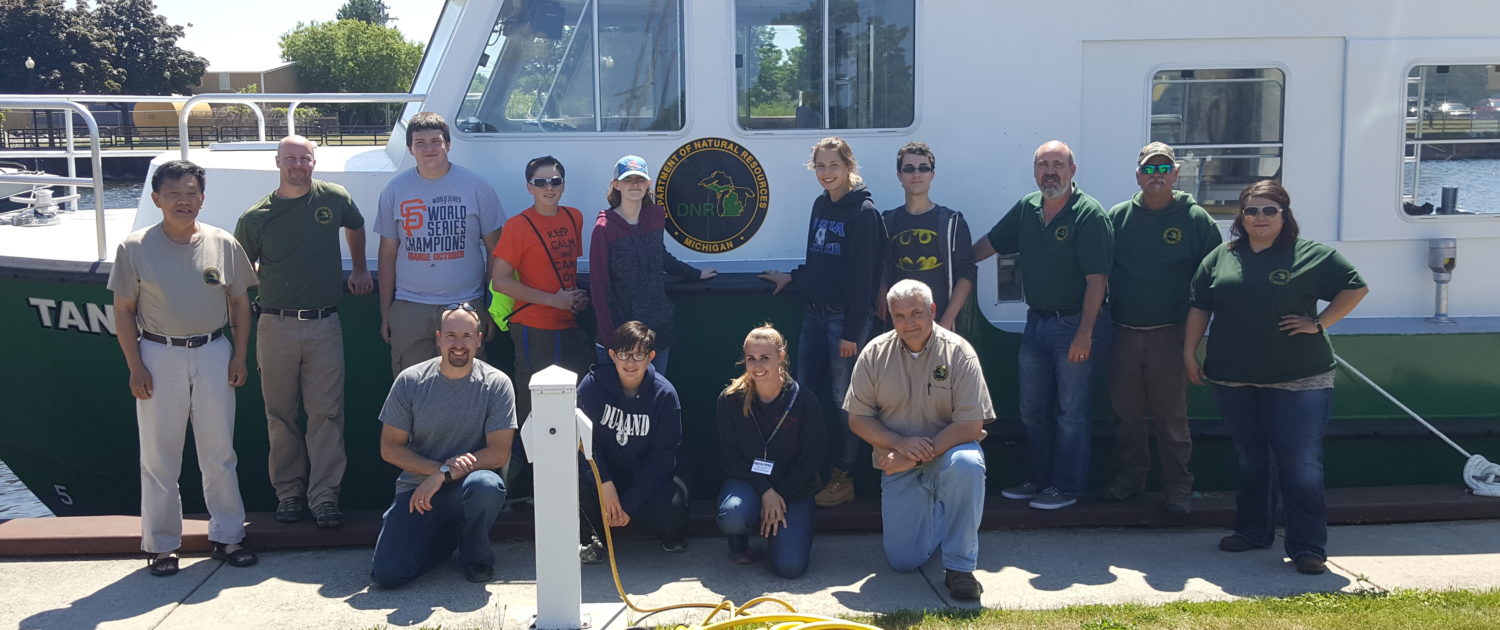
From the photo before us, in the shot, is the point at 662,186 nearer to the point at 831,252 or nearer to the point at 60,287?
the point at 831,252

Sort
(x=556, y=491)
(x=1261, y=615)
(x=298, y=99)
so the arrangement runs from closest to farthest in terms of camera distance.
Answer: (x=556, y=491)
(x=1261, y=615)
(x=298, y=99)

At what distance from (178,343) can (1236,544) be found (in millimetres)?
4414

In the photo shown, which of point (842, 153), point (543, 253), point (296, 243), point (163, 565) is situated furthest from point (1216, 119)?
point (163, 565)

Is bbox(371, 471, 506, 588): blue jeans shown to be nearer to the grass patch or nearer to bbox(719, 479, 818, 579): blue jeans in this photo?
bbox(719, 479, 818, 579): blue jeans

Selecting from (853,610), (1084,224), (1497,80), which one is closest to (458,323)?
(853,610)

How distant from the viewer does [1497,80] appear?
5.86 metres

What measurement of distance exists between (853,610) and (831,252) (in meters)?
1.50

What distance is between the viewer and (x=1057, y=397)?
5504 millimetres

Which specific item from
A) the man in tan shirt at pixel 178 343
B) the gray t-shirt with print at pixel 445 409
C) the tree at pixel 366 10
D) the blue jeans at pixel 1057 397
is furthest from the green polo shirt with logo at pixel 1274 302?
the tree at pixel 366 10

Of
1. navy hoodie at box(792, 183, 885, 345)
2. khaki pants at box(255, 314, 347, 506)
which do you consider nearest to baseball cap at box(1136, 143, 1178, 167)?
navy hoodie at box(792, 183, 885, 345)

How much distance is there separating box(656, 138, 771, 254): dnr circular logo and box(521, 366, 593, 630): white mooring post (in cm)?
159

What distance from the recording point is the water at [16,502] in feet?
30.8

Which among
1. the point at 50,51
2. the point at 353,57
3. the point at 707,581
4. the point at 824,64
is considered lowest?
the point at 707,581

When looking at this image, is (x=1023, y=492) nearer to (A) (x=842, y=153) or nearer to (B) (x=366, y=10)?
(A) (x=842, y=153)
